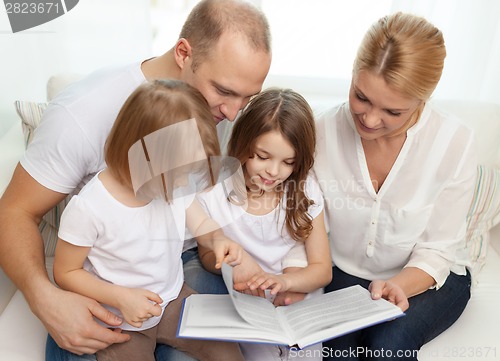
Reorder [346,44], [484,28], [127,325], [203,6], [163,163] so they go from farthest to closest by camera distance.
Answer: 1. [346,44]
2. [484,28]
3. [203,6]
4. [127,325]
5. [163,163]

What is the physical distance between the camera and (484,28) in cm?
188

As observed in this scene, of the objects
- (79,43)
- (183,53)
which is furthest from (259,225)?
(79,43)

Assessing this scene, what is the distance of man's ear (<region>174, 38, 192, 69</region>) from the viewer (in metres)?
1.24

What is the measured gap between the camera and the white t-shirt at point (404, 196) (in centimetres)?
135

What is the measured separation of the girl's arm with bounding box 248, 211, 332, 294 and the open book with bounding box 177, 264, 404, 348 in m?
0.05

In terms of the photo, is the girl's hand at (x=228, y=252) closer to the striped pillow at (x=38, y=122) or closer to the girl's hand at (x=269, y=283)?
the girl's hand at (x=269, y=283)

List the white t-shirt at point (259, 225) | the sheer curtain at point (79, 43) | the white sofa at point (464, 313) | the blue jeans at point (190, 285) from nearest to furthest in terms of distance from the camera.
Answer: the blue jeans at point (190, 285) → the white sofa at point (464, 313) → the white t-shirt at point (259, 225) → the sheer curtain at point (79, 43)

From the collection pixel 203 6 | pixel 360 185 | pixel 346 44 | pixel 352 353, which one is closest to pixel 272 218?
pixel 360 185

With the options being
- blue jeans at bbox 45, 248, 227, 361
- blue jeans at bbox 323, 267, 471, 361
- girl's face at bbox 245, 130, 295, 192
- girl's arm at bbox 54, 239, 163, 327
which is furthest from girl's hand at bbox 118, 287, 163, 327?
blue jeans at bbox 323, 267, 471, 361

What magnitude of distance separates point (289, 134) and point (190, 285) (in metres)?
0.45

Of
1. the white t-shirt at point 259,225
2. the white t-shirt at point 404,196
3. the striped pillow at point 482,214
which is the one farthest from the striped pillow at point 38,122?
the striped pillow at point 482,214

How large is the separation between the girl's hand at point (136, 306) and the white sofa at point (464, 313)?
28 cm

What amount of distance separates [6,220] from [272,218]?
24.2 inches

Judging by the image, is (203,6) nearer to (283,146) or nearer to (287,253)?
(283,146)
